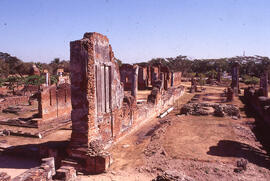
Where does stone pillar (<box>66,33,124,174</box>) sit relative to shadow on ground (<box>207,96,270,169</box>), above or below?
above

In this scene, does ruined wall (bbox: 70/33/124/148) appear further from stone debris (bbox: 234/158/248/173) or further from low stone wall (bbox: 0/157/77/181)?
stone debris (bbox: 234/158/248/173)

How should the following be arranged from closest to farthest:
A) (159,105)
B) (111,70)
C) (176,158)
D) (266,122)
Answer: (176,158), (111,70), (266,122), (159,105)

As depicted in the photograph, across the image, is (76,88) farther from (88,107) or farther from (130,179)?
(130,179)

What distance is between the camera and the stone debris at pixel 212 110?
615 inches

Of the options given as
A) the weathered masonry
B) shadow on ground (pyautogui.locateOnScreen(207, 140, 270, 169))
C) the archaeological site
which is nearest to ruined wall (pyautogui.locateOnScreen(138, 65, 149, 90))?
the archaeological site

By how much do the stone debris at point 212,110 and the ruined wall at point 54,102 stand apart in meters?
9.43

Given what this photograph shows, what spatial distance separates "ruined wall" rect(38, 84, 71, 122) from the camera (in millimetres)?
14242

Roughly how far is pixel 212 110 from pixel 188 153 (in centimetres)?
859

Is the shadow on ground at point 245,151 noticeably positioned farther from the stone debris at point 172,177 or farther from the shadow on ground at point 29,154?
the shadow on ground at point 29,154

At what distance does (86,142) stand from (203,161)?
172 inches

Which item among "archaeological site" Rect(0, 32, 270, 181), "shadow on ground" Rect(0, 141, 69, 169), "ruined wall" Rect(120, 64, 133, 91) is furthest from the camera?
"ruined wall" Rect(120, 64, 133, 91)

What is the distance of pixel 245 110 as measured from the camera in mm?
18594

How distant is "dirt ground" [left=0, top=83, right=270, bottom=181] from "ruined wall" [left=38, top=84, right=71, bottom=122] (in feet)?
8.18

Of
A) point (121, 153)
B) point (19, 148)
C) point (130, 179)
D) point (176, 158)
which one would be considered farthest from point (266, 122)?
point (19, 148)
